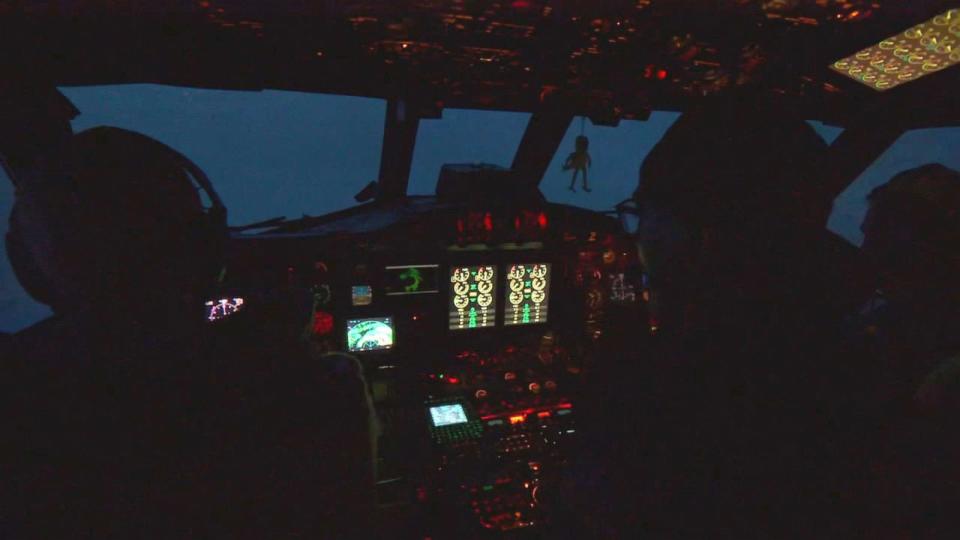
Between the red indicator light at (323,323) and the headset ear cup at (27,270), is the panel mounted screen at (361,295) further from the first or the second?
the headset ear cup at (27,270)

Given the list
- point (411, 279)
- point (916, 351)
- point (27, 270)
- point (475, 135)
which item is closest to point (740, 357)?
point (916, 351)

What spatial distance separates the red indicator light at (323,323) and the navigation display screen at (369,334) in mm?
89

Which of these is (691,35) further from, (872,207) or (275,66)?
(275,66)

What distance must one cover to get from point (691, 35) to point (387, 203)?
204 cm

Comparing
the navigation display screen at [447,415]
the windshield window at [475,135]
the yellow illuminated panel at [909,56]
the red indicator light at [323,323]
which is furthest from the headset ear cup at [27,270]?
the windshield window at [475,135]

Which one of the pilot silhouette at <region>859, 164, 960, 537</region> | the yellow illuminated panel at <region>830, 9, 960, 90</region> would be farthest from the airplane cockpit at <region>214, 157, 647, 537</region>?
the pilot silhouette at <region>859, 164, 960, 537</region>

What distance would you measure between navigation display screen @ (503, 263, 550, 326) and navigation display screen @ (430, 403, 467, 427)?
0.53 meters

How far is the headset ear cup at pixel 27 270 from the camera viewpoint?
3.60ft

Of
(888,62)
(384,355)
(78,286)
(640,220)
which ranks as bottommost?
(384,355)

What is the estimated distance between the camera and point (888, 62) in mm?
2535

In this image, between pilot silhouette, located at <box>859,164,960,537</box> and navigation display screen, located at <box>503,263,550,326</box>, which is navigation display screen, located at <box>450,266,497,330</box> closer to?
navigation display screen, located at <box>503,263,550,326</box>

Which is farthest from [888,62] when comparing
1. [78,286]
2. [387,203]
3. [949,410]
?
[78,286]

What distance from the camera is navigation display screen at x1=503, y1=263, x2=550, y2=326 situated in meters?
2.84

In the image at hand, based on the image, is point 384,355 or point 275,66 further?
point 384,355
